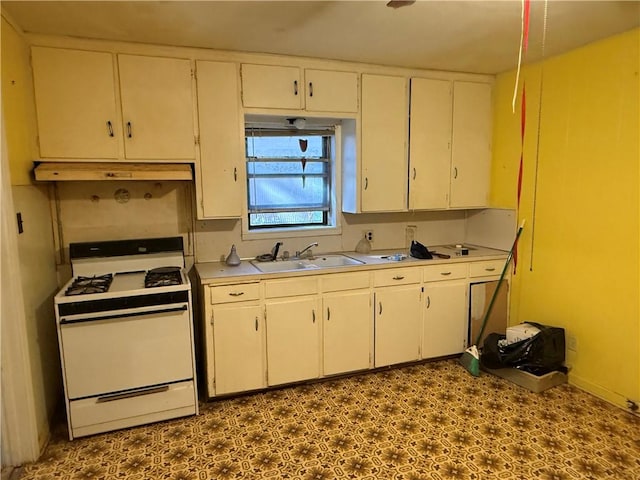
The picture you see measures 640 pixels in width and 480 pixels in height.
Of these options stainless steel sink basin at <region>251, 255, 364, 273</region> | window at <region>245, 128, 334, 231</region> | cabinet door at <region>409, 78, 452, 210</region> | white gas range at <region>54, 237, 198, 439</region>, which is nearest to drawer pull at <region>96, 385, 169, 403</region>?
white gas range at <region>54, 237, 198, 439</region>

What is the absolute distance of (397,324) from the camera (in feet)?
10.9

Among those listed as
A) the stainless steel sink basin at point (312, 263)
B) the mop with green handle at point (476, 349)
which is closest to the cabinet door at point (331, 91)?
the stainless steel sink basin at point (312, 263)

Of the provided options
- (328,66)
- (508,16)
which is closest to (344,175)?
(328,66)

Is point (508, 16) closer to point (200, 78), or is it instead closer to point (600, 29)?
point (600, 29)

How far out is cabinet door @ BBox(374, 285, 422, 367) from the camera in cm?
327

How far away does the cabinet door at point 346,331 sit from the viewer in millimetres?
3119

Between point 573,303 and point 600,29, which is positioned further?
point 573,303

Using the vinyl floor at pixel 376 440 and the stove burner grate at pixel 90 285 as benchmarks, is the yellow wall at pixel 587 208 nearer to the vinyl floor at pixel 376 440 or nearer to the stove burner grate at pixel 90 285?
the vinyl floor at pixel 376 440

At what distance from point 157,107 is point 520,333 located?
307 centimetres

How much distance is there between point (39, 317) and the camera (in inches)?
99.1

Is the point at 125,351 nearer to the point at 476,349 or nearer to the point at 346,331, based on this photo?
the point at 346,331

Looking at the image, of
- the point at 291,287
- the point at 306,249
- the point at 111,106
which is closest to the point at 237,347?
the point at 291,287

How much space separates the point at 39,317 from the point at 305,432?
68.2 inches

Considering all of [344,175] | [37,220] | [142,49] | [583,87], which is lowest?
[37,220]
